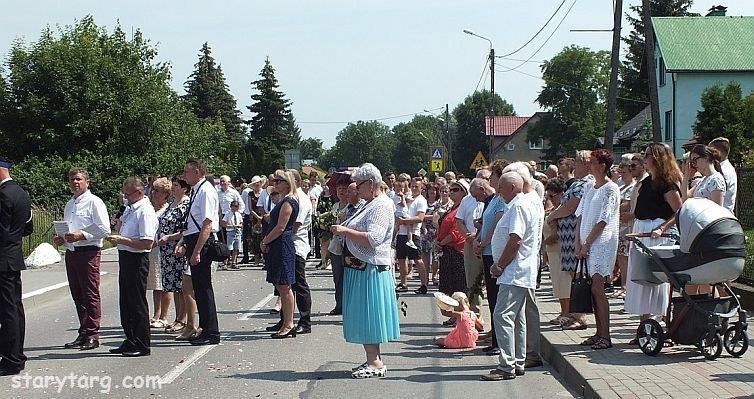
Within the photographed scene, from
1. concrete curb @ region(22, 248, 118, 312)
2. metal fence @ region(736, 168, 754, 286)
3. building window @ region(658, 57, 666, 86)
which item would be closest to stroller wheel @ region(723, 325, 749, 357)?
metal fence @ region(736, 168, 754, 286)

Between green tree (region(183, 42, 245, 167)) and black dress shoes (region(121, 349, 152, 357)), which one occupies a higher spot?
green tree (region(183, 42, 245, 167))

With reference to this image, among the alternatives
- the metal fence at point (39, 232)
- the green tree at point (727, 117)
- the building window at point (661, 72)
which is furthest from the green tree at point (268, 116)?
the metal fence at point (39, 232)

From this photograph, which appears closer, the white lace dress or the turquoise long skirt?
the turquoise long skirt

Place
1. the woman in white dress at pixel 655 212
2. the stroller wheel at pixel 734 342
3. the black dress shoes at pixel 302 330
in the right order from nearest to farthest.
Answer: the stroller wheel at pixel 734 342 < the woman in white dress at pixel 655 212 < the black dress shoes at pixel 302 330

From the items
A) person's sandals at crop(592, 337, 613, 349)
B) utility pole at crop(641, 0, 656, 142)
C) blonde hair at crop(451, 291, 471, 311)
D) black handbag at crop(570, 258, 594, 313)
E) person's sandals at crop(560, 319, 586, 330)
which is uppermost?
utility pole at crop(641, 0, 656, 142)

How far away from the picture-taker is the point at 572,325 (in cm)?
1096

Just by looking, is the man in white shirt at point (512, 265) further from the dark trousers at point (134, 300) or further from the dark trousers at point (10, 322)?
the dark trousers at point (10, 322)

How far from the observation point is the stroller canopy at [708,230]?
830 centimetres

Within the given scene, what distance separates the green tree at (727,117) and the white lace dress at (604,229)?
27.4 metres

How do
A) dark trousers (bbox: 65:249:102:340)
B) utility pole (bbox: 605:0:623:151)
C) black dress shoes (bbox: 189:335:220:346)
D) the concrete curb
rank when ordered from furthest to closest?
utility pole (bbox: 605:0:623:151) → the concrete curb → black dress shoes (bbox: 189:335:220:346) → dark trousers (bbox: 65:249:102:340)

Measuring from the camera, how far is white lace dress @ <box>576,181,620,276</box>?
30.5 ft

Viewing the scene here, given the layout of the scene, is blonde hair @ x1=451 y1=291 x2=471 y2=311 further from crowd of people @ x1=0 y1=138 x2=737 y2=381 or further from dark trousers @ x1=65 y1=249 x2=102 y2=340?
dark trousers @ x1=65 y1=249 x2=102 y2=340

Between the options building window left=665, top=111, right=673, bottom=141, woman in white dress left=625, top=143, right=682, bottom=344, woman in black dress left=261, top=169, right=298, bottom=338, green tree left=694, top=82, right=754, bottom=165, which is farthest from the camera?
building window left=665, top=111, right=673, bottom=141

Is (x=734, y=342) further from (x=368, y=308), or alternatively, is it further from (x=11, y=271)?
(x=11, y=271)
